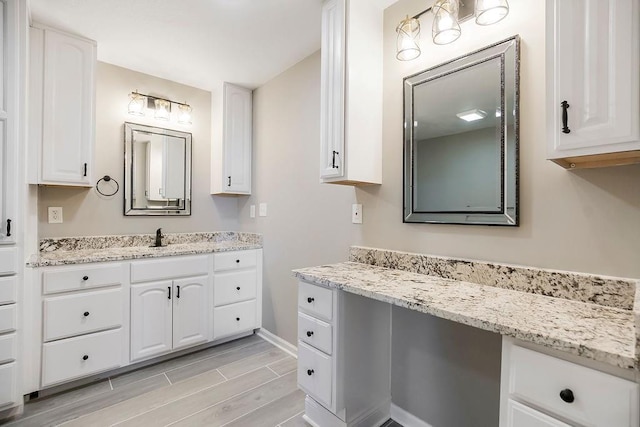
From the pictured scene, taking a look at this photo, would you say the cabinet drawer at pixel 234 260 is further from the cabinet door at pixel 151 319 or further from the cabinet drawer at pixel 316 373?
the cabinet drawer at pixel 316 373

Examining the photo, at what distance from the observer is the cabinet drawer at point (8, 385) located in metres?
1.67

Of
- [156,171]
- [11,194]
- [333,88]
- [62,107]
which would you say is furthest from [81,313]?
[333,88]

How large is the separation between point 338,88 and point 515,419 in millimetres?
1643

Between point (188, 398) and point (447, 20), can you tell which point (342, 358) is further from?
point (447, 20)

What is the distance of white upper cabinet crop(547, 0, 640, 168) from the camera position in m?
0.89

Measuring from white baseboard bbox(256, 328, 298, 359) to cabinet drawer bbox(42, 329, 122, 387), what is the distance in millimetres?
1164

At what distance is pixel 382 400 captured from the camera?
1.75m

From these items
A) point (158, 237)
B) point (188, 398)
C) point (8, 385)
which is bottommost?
point (188, 398)

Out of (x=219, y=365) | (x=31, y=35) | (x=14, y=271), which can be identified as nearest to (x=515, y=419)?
(x=219, y=365)

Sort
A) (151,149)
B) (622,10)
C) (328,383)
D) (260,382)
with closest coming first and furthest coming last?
(622,10), (328,383), (260,382), (151,149)

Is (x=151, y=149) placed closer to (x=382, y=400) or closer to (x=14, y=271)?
(x=14, y=271)

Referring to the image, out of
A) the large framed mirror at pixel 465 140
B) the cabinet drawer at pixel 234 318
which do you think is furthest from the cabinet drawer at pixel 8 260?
the large framed mirror at pixel 465 140

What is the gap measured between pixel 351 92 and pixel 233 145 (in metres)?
1.65

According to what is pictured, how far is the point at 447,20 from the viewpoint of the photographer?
1.43m
